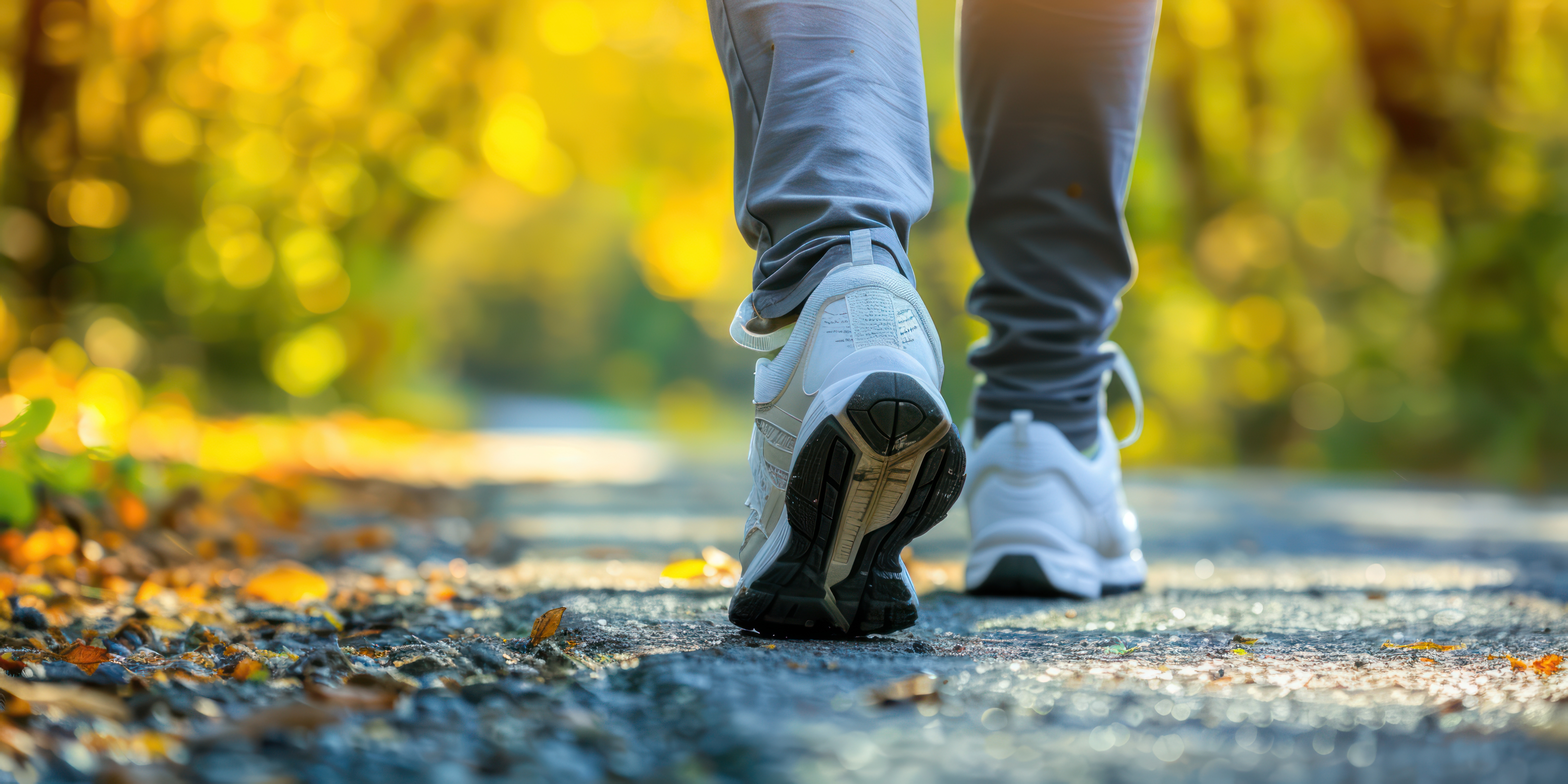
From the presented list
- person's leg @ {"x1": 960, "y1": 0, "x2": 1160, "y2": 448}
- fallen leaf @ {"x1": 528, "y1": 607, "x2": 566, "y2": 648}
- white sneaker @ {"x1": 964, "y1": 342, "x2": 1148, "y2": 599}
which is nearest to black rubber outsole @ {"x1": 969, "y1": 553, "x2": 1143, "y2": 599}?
white sneaker @ {"x1": 964, "y1": 342, "x2": 1148, "y2": 599}

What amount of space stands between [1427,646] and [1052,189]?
961 millimetres

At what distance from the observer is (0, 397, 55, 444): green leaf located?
185 cm

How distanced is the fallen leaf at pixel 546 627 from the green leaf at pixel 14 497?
1111mm

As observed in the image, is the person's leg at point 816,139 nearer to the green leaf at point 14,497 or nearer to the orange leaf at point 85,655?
the orange leaf at point 85,655

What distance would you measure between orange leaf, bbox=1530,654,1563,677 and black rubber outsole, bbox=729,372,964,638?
0.61m

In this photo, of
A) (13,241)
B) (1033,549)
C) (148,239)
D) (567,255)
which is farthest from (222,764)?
(567,255)

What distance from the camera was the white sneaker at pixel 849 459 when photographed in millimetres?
1189

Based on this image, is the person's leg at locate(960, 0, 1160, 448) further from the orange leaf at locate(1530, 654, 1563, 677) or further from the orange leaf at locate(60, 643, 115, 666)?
the orange leaf at locate(60, 643, 115, 666)

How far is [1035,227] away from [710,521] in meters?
2.08

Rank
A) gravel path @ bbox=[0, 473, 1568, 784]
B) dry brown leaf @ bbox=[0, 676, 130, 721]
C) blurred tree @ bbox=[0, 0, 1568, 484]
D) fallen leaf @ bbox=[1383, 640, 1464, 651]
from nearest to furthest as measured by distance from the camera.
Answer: gravel path @ bbox=[0, 473, 1568, 784]
dry brown leaf @ bbox=[0, 676, 130, 721]
fallen leaf @ bbox=[1383, 640, 1464, 651]
blurred tree @ bbox=[0, 0, 1568, 484]

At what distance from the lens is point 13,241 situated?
6.81 metres

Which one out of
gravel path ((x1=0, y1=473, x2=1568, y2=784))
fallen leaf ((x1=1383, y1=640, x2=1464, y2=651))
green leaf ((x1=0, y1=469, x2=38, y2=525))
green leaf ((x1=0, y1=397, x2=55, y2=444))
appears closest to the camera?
gravel path ((x1=0, y1=473, x2=1568, y2=784))

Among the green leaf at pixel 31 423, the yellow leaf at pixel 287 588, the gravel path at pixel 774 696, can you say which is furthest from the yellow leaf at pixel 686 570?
the green leaf at pixel 31 423

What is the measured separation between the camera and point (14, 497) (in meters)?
1.98
